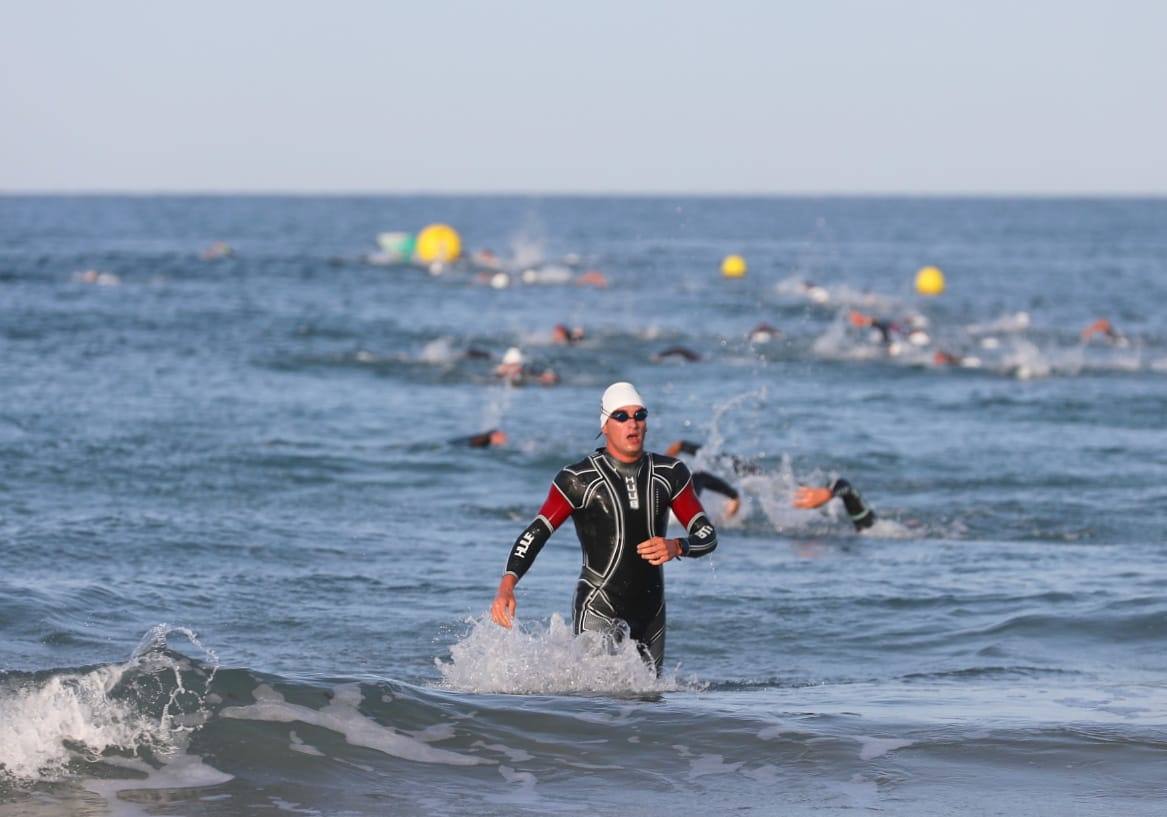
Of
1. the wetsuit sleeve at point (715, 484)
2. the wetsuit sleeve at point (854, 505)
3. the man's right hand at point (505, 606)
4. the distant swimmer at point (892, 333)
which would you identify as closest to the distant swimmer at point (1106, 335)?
the distant swimmer at point (892, 333)

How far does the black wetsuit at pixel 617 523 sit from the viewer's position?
8820 mm

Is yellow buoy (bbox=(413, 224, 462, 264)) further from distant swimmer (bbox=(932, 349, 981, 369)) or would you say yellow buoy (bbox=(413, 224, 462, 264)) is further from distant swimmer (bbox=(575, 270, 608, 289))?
distant swimmer (bbox=(932, 349, 981, 369))

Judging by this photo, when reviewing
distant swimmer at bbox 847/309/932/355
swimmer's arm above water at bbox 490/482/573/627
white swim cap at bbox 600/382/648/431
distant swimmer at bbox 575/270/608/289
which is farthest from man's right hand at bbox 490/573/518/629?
distant swimmer at bbox 575/270/608/289

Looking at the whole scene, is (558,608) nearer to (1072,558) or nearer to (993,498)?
(1072,558)

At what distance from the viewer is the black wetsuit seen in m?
8.82

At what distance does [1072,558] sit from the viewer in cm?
1460

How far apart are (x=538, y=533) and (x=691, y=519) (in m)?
0.86

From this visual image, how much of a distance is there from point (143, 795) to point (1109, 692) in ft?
19.1

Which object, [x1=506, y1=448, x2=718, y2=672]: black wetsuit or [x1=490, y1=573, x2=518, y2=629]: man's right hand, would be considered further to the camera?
[x1=506, y1=448, x2=718, y2=672]: black wetsuit

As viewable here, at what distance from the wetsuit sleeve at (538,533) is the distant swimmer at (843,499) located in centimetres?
527

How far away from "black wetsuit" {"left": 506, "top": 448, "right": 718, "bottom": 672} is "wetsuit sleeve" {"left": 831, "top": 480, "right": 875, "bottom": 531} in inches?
226

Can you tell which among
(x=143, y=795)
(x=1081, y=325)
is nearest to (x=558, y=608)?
(x=143, y=795)

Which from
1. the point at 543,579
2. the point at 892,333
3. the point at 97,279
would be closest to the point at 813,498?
the point at 543,579

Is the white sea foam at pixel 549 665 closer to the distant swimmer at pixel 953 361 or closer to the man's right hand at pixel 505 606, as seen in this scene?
the man's right hand at pixel 505 606
